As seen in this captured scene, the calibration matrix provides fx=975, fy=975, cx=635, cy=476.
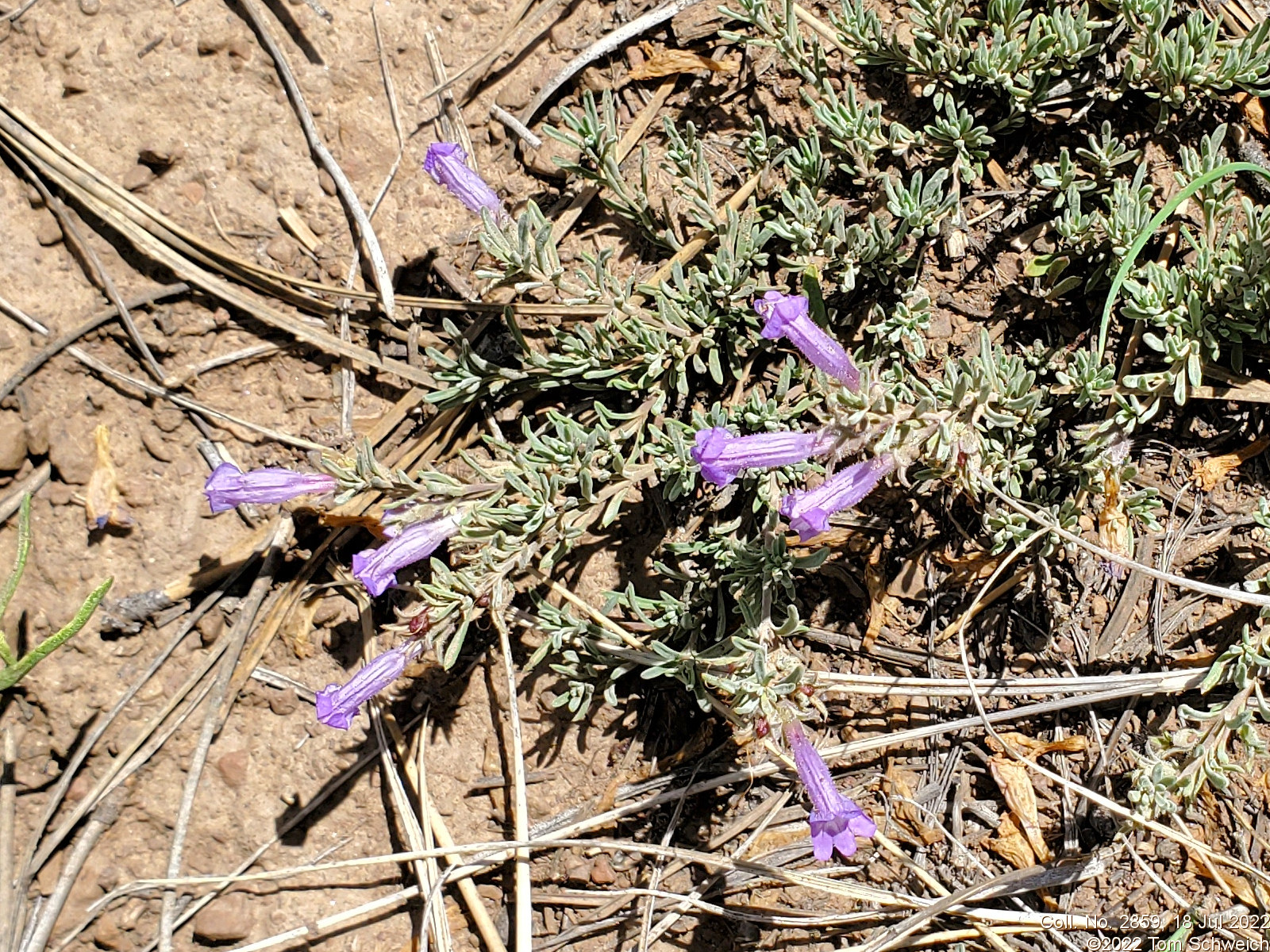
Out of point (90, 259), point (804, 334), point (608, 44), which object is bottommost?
point (804, 334)

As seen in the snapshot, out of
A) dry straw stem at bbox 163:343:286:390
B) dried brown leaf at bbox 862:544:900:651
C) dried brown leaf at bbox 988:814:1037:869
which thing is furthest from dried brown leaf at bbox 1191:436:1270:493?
dry straw stem at bbox 163:343:286:390

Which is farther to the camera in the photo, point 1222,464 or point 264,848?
point 264,848

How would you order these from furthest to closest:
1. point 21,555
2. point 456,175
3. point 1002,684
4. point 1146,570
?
point 21,555 → point 1002,684 → point 456,175 → point 1146,570

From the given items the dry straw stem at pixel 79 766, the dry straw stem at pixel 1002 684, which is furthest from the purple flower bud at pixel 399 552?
the dry straw stem at pixel 1002 684

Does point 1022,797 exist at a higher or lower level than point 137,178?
lower

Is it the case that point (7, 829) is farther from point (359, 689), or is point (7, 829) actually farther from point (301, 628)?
point (359, 689)

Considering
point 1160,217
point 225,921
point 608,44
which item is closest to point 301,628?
point 225,921

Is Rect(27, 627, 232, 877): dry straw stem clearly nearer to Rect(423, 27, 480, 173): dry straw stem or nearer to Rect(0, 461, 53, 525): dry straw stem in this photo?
Rect(0, 461, 53, 525): dry straw stem
